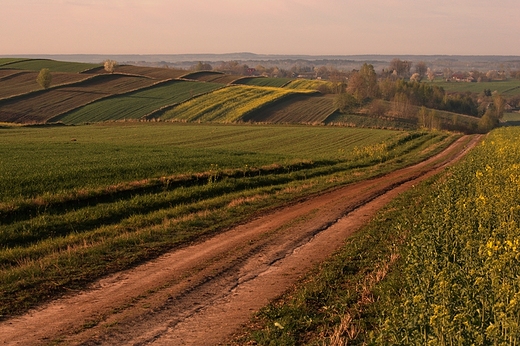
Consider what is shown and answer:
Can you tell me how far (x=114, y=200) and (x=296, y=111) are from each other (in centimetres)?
8074

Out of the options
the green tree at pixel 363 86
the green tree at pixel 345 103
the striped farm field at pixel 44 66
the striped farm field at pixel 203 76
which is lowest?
the green tree at pixel 345 103

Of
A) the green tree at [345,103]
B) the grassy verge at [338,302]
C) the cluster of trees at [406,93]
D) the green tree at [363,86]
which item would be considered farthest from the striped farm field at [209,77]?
the grassy verge at [338,302]

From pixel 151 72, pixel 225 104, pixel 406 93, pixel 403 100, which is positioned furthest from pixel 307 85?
pixel 225 104

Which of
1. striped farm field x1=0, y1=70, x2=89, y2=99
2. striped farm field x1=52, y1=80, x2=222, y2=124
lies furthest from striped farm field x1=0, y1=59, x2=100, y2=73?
striped farm field x1=52, y1=80, x2=222, y2=124

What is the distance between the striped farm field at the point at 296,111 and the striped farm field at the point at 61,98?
115 feet

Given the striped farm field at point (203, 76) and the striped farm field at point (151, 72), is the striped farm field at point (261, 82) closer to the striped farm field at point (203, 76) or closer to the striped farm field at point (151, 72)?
the striped farm field at point (203, 76)

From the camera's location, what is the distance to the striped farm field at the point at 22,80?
344 ft

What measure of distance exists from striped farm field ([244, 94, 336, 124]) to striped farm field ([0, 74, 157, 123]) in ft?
115

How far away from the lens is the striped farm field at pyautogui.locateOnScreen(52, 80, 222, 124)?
90.2 m

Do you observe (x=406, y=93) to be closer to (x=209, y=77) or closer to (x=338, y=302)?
(x=209, y=77)

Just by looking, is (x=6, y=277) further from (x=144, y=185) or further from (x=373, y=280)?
(x=144, y=185)

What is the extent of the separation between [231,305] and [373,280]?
3.42 meters

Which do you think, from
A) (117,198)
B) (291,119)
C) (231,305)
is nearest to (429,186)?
(117,198)

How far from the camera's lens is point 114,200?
22016 mm
